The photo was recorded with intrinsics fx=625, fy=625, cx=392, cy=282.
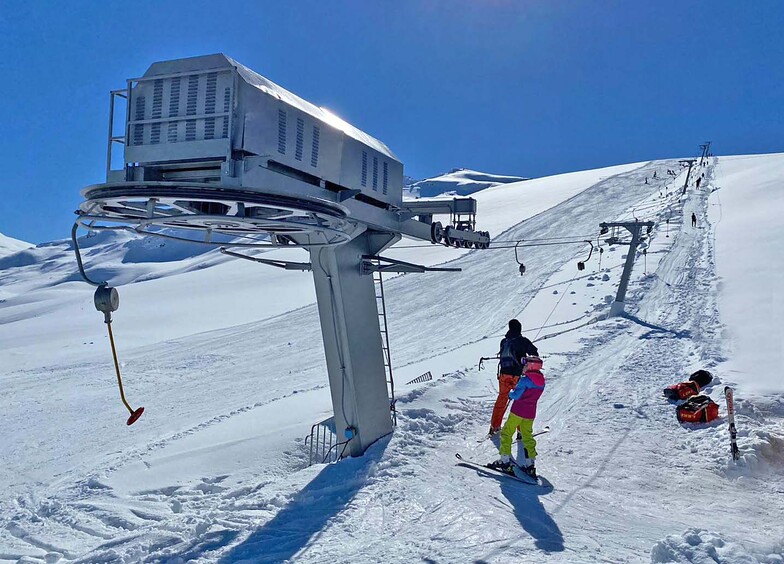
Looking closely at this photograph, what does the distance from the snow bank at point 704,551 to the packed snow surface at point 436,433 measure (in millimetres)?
18

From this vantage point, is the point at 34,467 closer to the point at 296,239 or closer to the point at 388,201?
the point at 296,239

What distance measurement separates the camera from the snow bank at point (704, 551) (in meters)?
5.21

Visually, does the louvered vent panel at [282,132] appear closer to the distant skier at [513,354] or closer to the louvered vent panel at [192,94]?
the louvered vent panel at [192,94]

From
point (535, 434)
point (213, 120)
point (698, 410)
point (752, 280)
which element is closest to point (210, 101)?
point (213, 120)

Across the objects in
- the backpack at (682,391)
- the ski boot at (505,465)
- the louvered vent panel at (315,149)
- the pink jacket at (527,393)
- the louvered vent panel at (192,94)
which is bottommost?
the ski boot at (505,465)

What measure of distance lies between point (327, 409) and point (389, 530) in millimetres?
6494

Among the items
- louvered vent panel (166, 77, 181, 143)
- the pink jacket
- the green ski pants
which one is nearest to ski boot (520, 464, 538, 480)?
the green ski pants

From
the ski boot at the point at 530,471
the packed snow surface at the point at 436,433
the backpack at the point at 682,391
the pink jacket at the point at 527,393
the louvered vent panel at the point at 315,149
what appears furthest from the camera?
the backpack at the point at 682,391

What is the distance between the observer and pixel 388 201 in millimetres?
9320

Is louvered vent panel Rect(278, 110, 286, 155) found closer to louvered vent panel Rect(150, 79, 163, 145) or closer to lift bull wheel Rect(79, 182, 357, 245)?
lift bull wheel Rect(79, 182, 357, 245)

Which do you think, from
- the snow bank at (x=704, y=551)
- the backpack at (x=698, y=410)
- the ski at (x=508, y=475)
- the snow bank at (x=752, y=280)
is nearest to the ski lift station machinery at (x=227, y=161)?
the ski at (x=508, y=475)

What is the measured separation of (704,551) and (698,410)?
16.9 ft

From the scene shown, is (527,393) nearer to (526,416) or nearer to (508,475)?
(526,416)

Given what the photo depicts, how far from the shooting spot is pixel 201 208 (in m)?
6.80
